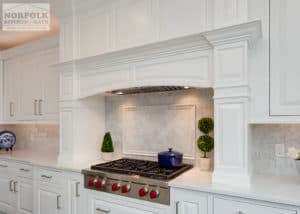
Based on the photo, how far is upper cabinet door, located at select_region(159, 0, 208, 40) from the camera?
2.00 m

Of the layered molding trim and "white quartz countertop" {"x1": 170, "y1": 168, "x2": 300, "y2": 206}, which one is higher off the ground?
the layered molding trim

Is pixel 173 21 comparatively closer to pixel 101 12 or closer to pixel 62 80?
pixel 101 12

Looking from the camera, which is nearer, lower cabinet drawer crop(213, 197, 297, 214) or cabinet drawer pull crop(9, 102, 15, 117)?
lower cabinet drawer crop(213, 197, 297, 214)

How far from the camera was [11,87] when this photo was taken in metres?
4.04

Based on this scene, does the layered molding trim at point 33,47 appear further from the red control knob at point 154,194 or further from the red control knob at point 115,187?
the red control knob at point 154,194

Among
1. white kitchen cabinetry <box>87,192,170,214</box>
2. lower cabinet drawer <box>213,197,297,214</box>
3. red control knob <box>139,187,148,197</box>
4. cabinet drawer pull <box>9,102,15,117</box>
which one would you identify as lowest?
white kitchen cabinetry <box>87,192,170,214</box>

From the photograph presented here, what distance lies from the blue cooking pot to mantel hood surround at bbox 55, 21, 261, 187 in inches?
20.7

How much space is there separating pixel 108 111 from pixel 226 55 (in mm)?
1771

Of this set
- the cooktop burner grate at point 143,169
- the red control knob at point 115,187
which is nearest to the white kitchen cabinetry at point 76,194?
the cooktop burner grate at point 143,169

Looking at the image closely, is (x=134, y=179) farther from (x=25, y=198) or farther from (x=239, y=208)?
(x=25, y=198)

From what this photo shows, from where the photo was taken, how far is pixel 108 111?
3166mm

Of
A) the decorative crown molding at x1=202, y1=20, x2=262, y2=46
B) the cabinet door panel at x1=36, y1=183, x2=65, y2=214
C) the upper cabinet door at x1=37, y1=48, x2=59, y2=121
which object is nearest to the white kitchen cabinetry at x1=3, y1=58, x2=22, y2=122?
the upper cabinet door at x1=37, y1=48, x2=59, y2=121

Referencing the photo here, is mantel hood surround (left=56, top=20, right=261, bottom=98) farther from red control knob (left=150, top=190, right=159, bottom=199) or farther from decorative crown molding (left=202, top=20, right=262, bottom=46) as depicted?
red control knob (left=150, top=190, right=159, bottom=199)

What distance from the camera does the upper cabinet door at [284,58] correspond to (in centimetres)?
172
